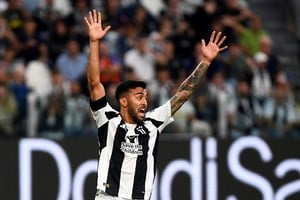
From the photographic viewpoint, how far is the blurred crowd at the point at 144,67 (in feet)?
48.5

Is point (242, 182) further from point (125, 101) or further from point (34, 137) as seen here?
point (125, 101)

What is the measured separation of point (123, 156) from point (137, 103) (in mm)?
486

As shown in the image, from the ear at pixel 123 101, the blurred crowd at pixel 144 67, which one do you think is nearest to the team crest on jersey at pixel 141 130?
the ear at pixel 123 101

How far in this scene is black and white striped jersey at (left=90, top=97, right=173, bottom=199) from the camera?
991 cm

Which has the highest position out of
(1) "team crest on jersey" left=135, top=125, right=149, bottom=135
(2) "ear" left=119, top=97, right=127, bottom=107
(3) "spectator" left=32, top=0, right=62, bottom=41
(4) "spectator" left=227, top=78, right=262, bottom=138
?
(3) "spectator" left=32, top=0, right=62, bottom=41

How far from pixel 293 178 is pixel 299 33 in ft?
18.9

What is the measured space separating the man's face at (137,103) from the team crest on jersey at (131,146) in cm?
18

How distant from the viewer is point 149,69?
16656 millimetres

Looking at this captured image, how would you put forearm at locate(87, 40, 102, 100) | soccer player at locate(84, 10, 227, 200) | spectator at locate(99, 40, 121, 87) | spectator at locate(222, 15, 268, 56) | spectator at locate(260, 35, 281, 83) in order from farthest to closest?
spectator at locate(222, 15, 268, 56) < spectator at locate(260, 35, 281, 83) < spectator at locate(99, 40, 121, 87) < soccer player at locate(84, 10, 227, 200) < forearm at locate(87, 40, 102, 100)

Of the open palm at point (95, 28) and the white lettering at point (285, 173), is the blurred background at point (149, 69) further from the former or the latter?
the open palm at point (95, 28)

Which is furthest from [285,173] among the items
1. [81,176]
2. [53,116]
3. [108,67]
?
[53,116]

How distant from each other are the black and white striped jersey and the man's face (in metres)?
0.14

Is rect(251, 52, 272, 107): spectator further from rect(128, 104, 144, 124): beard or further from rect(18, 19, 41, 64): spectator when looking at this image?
rect(128, 104, 144, 124): beard

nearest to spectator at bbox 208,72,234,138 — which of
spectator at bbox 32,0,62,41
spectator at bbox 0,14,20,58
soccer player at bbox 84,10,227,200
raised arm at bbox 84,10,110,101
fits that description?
spectator at bbox 32,0,62,41
